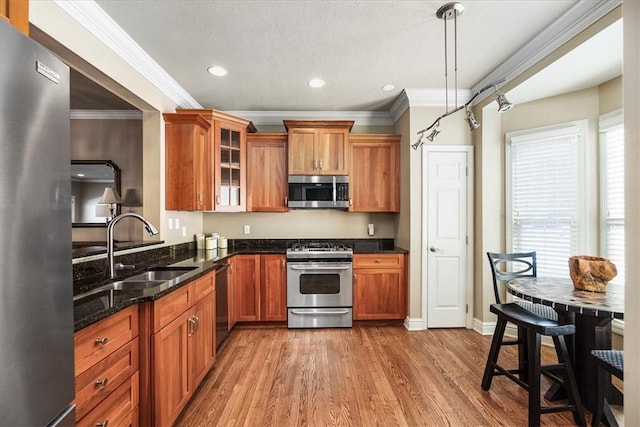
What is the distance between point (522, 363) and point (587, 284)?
2.64 ft

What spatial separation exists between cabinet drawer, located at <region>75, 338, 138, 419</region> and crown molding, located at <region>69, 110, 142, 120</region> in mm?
3244

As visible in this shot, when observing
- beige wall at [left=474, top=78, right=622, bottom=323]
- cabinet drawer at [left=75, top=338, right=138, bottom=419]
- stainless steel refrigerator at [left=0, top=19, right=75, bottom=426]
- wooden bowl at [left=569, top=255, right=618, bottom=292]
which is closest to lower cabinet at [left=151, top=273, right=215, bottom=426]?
cabinet drawer at [left=75, top=338, right=138, bottom=419]

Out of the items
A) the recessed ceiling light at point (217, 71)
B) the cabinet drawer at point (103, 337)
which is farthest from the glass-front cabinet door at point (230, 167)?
the cabinet drawer at point (103, 337)

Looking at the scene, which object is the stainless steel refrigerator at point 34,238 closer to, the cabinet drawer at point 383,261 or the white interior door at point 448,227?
the cabinet drawer at point 383,261

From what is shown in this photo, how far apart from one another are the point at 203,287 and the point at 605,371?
8.48ft

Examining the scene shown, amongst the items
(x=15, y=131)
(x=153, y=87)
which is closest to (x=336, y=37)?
(x=153, y=87)

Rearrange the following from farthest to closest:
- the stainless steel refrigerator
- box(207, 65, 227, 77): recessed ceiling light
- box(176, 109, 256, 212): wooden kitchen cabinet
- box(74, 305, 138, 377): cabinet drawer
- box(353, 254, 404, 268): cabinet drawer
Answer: box(353, 254, 404, 268): cabinet drawer < box(176, 109, 256, 212): wooden kitchen cabinet < box(207, 65, 227, 77): recessed ceiling light < box(74, 305, 138, 377): cabinet drawer < the stainless steel refrigerator

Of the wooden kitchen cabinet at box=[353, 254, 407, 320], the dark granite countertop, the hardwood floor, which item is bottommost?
the hardwood floor

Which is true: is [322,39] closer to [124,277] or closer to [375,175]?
[375,175]

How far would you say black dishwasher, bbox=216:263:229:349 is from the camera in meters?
2.66

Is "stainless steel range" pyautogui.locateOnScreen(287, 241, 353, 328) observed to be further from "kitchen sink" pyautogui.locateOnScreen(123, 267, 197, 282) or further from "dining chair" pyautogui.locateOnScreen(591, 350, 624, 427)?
"dining chair" pyautogui.locateOnScreen(591, 350, 624, 427)

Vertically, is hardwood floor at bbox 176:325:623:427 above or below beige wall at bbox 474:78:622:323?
below

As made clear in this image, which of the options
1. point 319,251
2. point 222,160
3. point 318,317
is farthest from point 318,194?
point 318,317

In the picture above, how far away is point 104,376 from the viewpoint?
125 centimetres
